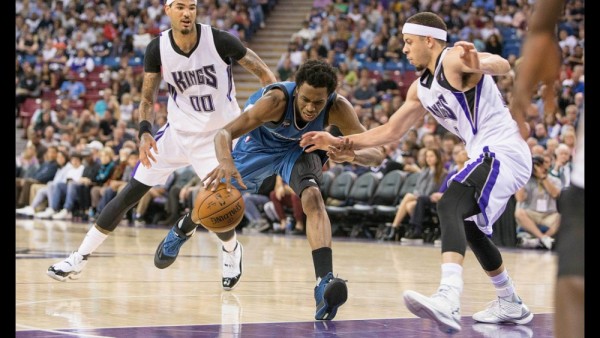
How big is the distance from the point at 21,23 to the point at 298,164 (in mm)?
20414

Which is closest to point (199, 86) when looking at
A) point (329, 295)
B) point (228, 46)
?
point (228, 46)

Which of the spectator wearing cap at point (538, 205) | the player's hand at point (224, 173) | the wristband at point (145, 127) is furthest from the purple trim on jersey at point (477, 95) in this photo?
the spectator wearing cap at point (538, 205)

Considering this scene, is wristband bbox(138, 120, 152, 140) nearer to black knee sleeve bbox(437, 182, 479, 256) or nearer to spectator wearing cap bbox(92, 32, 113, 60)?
black knee sleeve bbox(437, 182, 479, 256)

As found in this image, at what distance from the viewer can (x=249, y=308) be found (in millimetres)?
6195

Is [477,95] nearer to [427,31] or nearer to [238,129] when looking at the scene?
[427,31]

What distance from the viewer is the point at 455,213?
5.05 m

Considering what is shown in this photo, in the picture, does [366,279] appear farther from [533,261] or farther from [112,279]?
[533,261]

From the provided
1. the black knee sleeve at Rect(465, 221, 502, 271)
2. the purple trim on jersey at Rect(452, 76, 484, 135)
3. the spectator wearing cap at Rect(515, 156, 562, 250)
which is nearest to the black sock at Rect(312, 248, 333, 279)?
the black knee sleeve at Rect(465, 221, 502, 271)

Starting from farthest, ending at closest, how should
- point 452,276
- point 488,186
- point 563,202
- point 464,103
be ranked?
point 464,103 → point 488,186 → point 452,276 → point 563,202

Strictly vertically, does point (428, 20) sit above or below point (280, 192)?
above

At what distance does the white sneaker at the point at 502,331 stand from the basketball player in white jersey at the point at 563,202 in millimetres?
2791

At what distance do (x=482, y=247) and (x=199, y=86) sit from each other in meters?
2.68

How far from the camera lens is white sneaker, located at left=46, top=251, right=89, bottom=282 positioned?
23.0ft
